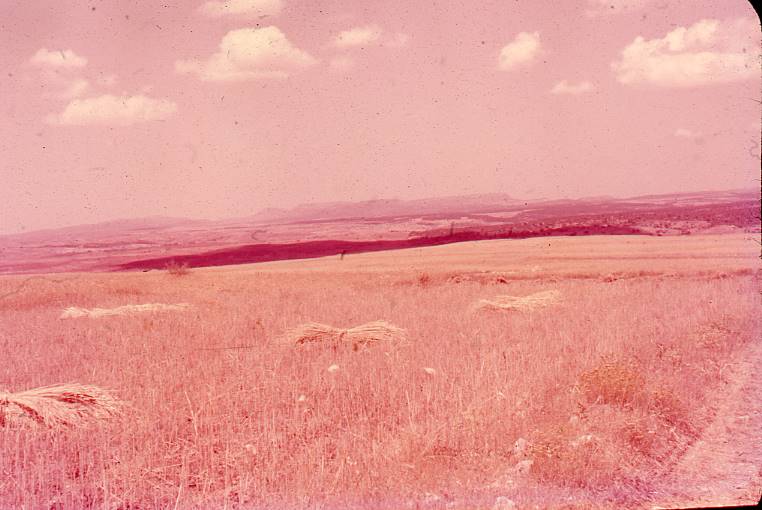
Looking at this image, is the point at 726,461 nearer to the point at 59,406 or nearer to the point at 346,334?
the point at 346,334

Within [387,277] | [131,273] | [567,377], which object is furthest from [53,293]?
[567,377]

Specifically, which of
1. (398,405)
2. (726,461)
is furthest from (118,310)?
(726,461)

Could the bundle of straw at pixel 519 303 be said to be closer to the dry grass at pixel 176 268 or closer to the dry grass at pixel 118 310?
the dry grass at pixel 118 310

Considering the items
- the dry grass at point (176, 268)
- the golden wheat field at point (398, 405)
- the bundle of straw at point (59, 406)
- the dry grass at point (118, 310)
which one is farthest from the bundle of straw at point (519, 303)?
the dry grass at point (176, 268)

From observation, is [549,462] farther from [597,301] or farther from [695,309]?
[597,301]

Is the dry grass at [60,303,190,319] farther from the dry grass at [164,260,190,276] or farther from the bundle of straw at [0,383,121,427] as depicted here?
the dry grass at [164,260,190,276]
